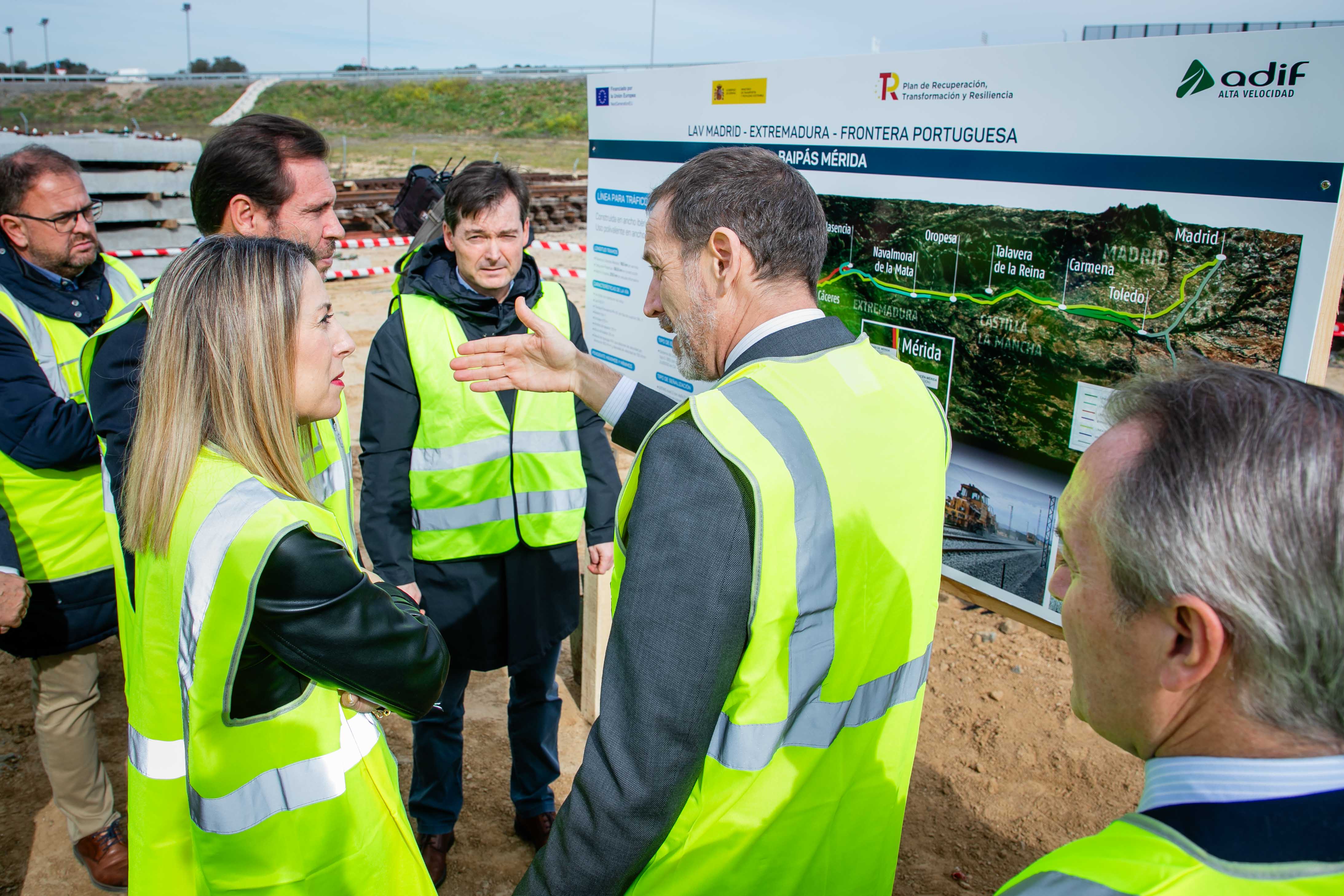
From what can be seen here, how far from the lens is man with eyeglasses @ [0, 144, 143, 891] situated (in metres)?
2.99

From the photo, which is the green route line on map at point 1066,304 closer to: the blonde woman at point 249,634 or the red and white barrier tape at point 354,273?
the blonde woman at point 249,634

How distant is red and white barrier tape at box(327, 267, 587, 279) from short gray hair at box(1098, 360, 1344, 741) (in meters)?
9.55

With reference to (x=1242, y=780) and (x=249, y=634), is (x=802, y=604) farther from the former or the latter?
(x=249, y=634)

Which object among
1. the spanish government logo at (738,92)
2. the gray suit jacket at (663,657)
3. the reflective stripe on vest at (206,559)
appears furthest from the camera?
the spanish government logo at (738,92)

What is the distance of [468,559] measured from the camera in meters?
3.10

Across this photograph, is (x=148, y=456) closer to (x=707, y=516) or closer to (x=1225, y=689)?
(x=707, y=516)

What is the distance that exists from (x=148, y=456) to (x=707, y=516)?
1.15 metres

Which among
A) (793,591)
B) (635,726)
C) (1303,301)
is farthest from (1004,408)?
(635,726)

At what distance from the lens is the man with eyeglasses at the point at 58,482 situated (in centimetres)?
299

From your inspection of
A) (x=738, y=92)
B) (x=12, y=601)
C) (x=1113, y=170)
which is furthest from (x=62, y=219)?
(x=1113, y=170)

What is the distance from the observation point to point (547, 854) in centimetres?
150

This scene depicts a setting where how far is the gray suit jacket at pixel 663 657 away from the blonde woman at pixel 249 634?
55 centimetres

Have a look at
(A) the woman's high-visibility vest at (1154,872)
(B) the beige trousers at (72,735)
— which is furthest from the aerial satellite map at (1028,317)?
(B) the beige trousers at (72,735)

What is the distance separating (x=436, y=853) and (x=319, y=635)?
1.98m
